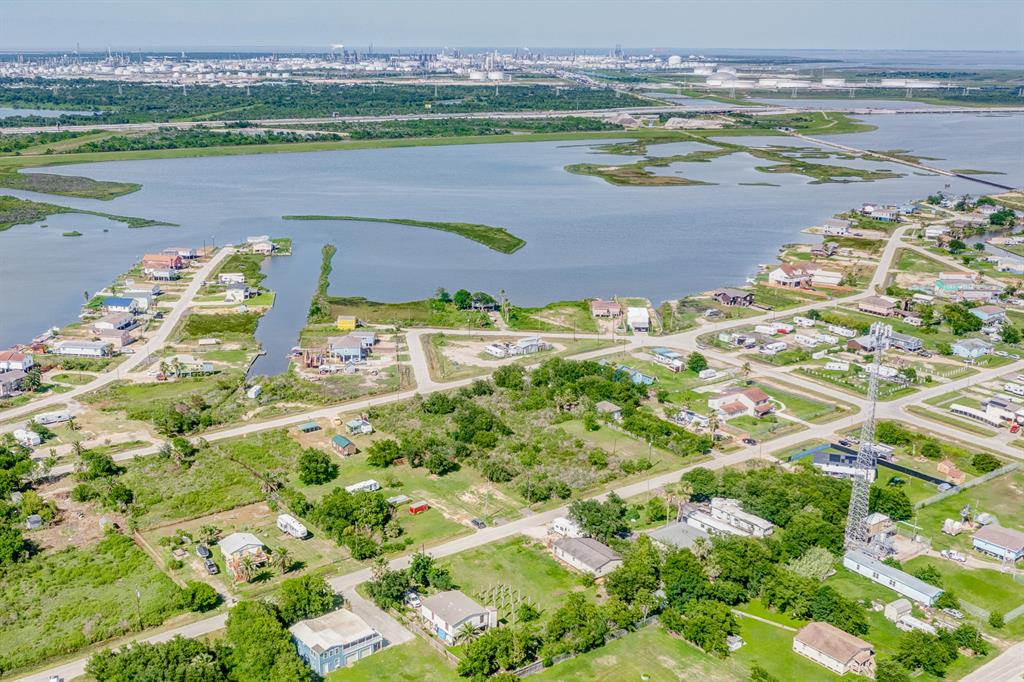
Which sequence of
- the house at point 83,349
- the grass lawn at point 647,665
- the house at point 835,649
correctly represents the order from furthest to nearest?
the house at point 83,349
the house at point 835,649
the grass lawn at point 647,665

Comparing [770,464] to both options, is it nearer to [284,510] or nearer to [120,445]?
[284,510]

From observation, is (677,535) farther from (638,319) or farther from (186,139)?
(186,139)

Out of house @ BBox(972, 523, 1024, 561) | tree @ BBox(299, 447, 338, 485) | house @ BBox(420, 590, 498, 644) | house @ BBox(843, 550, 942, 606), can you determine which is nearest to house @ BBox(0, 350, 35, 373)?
tree @ BBox(299, 447, 338, 485)

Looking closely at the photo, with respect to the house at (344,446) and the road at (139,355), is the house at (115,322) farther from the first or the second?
the house at (344,446)

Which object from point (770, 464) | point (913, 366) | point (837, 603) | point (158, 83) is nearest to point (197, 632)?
point (837, 603)

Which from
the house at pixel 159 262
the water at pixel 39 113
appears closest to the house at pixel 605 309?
the house at pixel 159 262

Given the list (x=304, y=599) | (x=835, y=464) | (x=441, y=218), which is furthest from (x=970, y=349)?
(x=441, y=218)
